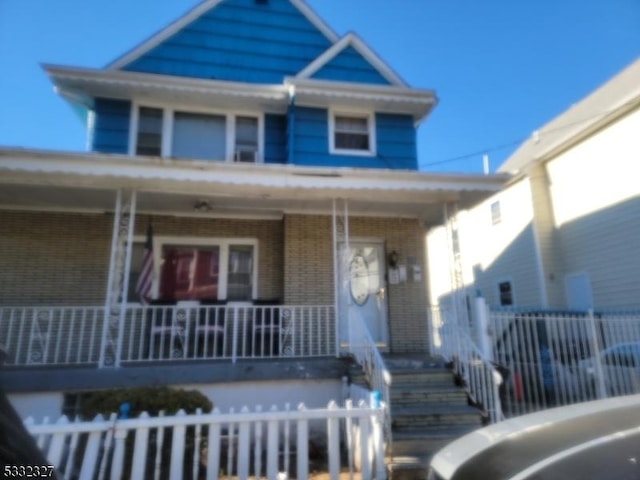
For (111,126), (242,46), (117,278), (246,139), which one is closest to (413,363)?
(117,278)

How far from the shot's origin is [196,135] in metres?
9.24

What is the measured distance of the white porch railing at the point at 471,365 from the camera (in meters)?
5.49

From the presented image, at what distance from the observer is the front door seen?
8.62 m

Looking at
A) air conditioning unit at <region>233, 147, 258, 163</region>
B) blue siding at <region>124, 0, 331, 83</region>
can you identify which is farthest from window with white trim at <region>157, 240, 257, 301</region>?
blue siding at <region>124, 0, 331, 83</region>

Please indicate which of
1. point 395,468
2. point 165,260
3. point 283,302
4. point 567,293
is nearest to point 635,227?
point 567,293

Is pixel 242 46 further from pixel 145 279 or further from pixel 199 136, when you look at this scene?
pixel 145 279

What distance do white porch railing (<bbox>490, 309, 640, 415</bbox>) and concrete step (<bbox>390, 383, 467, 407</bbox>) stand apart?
154 centimetres

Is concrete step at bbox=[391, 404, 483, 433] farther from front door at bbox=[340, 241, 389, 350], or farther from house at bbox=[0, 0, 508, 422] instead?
front door at bbox=[340, 241, 389, 350]

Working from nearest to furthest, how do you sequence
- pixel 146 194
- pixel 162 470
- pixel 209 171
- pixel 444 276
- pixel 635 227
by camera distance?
pixel 162 470 < pixel 209 171 < pixel 146 194 < pixel 635 227 < pixel 444 276

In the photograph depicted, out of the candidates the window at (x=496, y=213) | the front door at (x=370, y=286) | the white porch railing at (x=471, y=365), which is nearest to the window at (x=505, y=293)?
the window at (x=496, y=213)

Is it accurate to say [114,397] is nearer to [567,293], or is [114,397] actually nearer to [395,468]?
[395,468]

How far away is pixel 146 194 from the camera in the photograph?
290 inches

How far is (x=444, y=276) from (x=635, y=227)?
9076mm

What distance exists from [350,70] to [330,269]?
5064 millimetres
